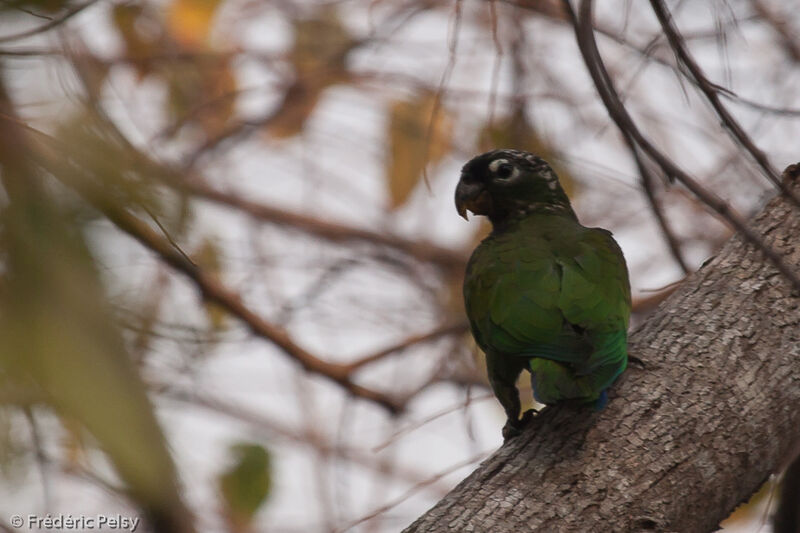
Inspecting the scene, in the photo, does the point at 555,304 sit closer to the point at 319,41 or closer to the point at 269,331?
the point at 269,331

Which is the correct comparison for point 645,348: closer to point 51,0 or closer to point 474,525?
point 474,525

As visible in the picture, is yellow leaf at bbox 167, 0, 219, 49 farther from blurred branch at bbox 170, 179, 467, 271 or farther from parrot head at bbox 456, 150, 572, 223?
parrot head at bbox 456, 150, 572, 223

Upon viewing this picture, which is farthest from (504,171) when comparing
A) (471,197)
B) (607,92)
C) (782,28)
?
(782,28)

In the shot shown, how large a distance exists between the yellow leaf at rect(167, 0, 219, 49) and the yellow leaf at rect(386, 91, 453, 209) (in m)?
1.25

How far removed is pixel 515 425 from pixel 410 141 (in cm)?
292

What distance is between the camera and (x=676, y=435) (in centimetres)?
247

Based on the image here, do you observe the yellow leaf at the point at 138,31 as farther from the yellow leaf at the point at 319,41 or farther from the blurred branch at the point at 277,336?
the blurred branch at the point at 277,336

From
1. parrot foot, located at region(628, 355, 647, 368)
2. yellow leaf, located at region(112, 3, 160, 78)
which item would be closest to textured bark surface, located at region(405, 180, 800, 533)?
parrot foot, located at region(628, 355, 647, 368)

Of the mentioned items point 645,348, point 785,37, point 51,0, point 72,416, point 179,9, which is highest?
point 179,9

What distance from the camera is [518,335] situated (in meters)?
2.82

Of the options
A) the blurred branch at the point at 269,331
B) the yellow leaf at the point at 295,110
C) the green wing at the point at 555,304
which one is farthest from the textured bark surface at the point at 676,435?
the yellow leaf at the point at 295,110

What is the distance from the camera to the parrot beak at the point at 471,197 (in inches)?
147

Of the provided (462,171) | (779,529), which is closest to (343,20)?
(462,171)

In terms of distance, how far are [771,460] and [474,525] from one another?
91 centimetres
